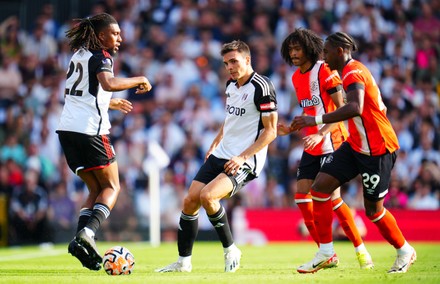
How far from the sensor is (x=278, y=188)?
62.5ft

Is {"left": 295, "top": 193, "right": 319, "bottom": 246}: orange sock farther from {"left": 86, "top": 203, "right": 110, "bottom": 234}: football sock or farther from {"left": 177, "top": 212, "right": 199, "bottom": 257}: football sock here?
{"left": 86, "top": 203, "right": 110, "bottom": 234}: football sock

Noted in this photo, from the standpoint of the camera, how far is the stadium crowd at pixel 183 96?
60.6 feet

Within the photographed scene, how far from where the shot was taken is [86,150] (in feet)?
30.0

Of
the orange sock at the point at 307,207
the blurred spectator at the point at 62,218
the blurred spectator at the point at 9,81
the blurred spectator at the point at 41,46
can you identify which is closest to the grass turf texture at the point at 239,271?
the orange sock at the point at 307,207

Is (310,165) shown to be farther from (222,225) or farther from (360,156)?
(222,225)

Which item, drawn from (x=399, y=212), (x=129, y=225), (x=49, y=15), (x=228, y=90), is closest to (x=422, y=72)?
(x=399, y=212)

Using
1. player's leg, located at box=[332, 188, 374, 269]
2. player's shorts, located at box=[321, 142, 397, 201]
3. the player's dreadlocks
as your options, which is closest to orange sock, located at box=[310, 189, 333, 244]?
player's shorts, located at box=[321, 142, 397, 201]

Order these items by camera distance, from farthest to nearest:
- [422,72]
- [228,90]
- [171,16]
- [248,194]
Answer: [171,16] → [422,72] → [248,194] → [228,90]

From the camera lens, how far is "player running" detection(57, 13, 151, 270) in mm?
9039

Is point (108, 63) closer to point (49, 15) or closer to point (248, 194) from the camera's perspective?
point (248, 194)

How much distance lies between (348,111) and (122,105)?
8.53 feet

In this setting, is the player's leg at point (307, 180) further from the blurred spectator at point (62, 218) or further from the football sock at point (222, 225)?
the blurred spectator at point (62, 218)

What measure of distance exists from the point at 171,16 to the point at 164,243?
6849 millimetres

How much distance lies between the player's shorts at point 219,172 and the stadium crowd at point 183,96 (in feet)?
27.8
